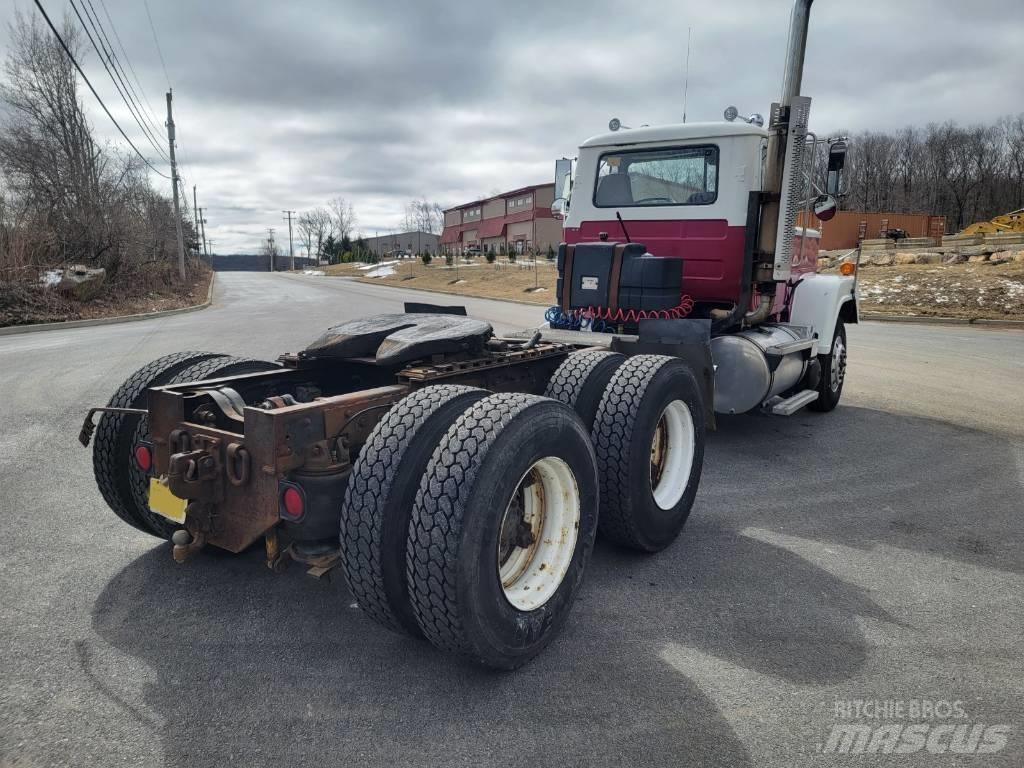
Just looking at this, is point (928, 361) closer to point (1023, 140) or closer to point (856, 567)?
point (856, 567)

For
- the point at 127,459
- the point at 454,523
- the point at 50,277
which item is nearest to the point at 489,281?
the point at 50,277

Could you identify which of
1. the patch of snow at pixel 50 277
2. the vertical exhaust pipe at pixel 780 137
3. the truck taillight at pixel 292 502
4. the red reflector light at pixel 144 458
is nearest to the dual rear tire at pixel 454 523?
the truck taillight at pixel 292 502

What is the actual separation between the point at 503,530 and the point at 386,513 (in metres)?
0.58

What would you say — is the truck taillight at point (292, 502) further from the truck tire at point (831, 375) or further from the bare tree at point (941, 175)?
the bare tree at point (941, 175)

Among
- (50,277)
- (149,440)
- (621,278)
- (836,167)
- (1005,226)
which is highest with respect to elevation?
(1005,226)

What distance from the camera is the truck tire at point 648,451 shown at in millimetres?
3502

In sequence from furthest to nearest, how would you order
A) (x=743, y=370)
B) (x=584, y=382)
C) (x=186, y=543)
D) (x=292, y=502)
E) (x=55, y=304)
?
(x=55, y=304) → (x=743, y=370) → (x=584, y=382) → (x=186, y=543) → (x=292, y=502)

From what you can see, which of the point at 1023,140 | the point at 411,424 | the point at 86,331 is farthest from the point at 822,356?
the point at 1023,140

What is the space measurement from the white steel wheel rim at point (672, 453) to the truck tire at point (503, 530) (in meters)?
1.08

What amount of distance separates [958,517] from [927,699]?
2.29 m

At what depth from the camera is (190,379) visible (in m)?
3.49

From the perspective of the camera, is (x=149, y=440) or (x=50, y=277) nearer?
(x=149, y=440)

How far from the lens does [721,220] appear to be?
5.79 metres

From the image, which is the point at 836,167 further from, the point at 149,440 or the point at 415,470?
the point at 149,440
